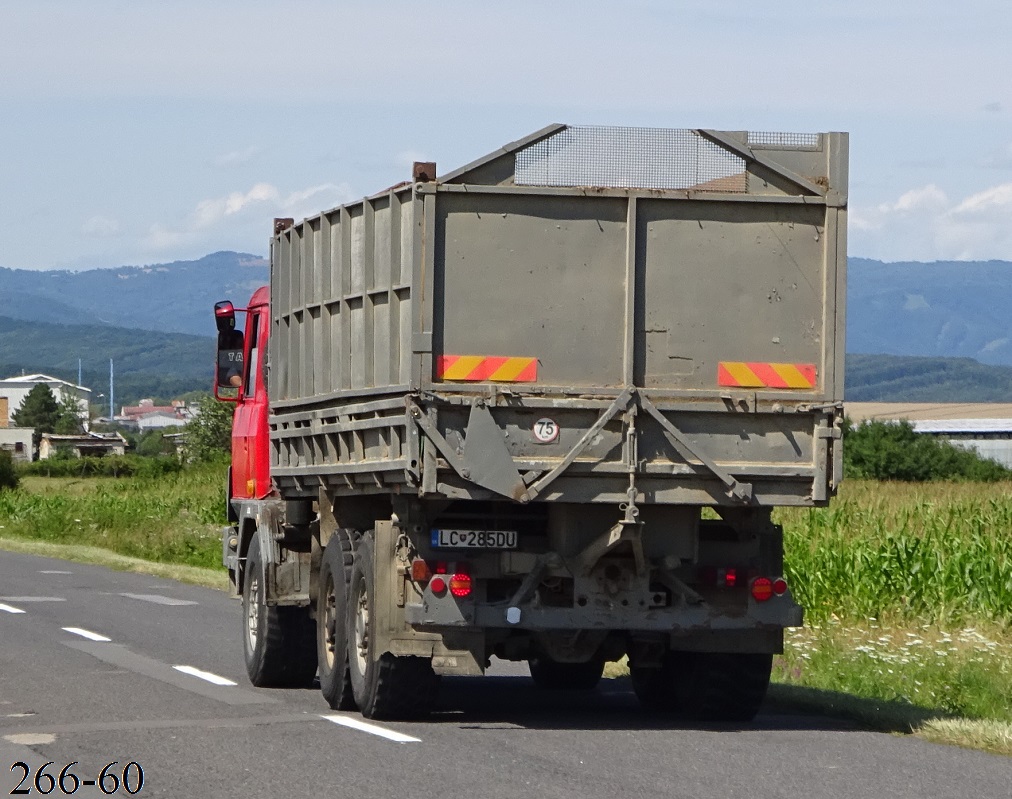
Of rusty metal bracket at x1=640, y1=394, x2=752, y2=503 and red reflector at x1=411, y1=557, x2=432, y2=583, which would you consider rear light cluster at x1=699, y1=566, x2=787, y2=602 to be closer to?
rusty metal bracket at x1=640, y1=394, x2=752, y2=503

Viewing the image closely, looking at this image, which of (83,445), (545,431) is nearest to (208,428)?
(83,445)

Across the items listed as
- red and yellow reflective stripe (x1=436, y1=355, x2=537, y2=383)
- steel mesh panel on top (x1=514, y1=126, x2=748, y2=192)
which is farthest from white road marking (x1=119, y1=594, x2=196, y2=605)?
steel mesh panel on top (x1=514, y1=126, x2=748, y2=192)

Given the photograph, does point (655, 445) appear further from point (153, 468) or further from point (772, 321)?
point (153, 468)

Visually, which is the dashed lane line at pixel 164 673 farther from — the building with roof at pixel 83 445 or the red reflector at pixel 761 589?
the building with roof at pixel 83 445

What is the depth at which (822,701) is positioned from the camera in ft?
41.5

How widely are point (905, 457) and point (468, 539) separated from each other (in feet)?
220

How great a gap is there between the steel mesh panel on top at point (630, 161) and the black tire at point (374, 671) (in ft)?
8.45

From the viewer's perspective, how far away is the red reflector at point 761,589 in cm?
1115

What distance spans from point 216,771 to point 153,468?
231ft

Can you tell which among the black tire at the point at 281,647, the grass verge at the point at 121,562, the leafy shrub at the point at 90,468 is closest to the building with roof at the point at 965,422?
the leafy shrub at the point at 90,468

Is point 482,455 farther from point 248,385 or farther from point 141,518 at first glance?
point 141,518

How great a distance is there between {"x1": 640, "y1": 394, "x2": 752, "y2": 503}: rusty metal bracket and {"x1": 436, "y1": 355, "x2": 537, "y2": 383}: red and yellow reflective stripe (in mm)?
707

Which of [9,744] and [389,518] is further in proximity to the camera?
Answer: [389,518]

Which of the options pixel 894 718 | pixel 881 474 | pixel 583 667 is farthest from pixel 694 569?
pixel 881 474
